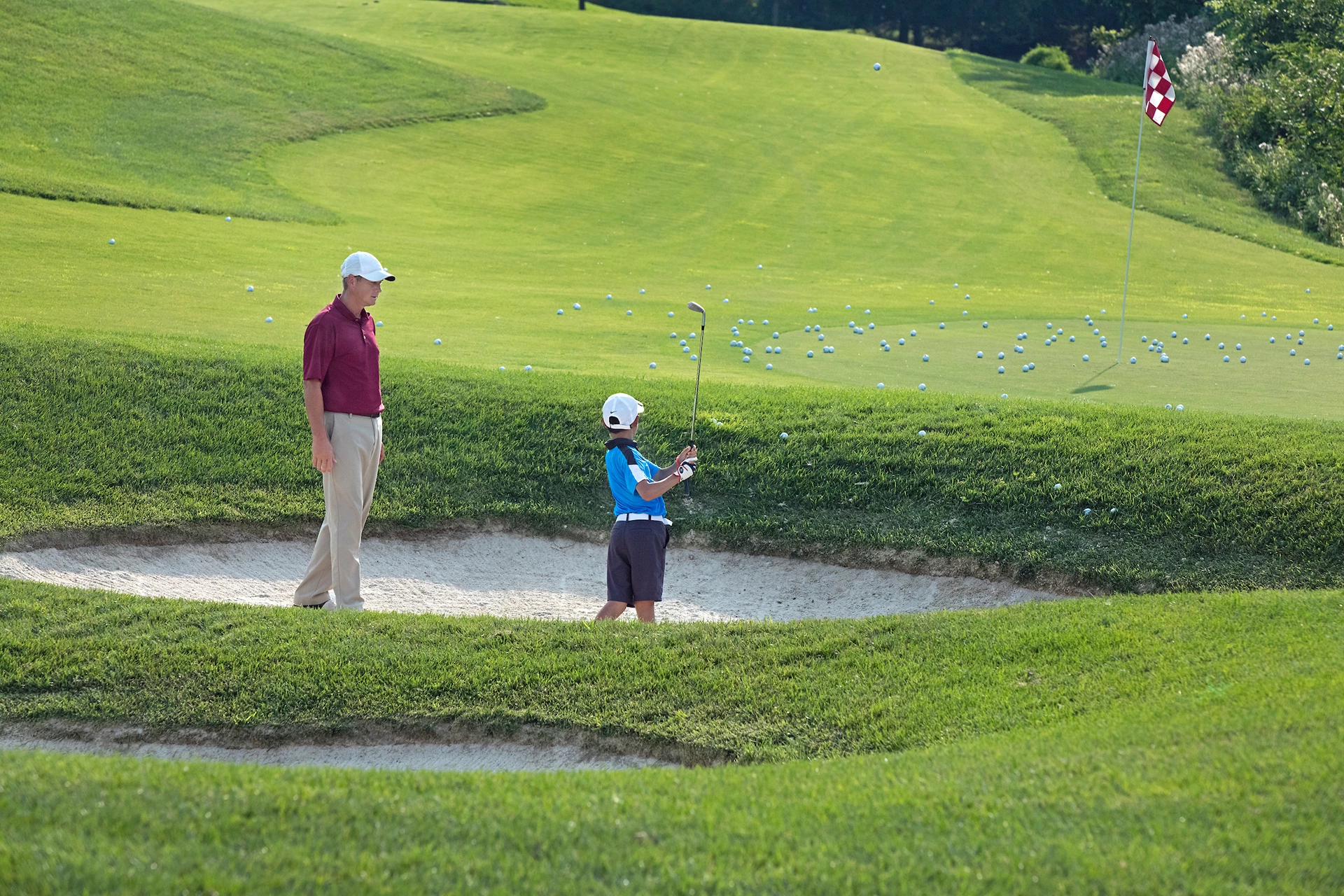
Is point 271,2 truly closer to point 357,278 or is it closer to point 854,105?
point 854,105

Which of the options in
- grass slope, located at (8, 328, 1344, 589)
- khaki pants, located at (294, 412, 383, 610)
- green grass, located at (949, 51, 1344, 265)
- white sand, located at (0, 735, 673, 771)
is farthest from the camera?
green grass, located at (949, 51, 1344, 265)

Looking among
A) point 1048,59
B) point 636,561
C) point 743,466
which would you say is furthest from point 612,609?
point 1048,59

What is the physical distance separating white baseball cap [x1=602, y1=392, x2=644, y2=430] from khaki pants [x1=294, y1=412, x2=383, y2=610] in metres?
1.65

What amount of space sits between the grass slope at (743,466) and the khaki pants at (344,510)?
1.71 meters

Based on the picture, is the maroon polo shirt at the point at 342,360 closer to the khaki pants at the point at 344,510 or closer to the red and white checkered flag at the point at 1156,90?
the khaki pants at the point at 344,510

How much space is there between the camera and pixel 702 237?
27359 millimetres

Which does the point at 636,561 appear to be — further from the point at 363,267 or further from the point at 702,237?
the point at 702,237

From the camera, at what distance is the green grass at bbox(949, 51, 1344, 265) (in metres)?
31.4

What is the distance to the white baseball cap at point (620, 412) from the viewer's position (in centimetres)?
790

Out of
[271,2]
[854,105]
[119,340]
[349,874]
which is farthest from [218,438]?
[271,2]

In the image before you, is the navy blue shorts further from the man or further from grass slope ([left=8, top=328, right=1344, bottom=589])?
grass slope ([left=8, top=328, right=1344, bottom=589])

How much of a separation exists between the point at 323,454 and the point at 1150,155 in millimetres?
A: 33897

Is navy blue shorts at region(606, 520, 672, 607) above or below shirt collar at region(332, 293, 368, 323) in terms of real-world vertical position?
below

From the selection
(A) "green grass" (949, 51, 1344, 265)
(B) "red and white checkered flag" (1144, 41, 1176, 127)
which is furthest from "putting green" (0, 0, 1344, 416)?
(B) "red and white checkered flag" (1144, 41, 1176, 127)
